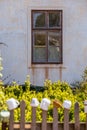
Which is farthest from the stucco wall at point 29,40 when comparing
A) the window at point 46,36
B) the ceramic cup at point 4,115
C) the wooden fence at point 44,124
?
the ceramic cup at point 4,115

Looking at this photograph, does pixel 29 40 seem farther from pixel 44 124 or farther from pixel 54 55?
pixel 44 124

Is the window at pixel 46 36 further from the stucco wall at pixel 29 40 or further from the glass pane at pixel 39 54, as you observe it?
the stucco wall at pixel 29 40

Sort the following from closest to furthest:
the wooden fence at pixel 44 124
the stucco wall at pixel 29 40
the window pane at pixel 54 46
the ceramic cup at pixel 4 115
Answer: the ceramic cup at pixel 4 115
the wooden fence at pixel 44 124
the stucco wall at pixel 29 40
the window pane at pixel 54 46

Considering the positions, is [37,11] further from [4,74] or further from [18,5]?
[4,74]

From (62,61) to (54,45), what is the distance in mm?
530

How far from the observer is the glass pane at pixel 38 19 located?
14.1 meters

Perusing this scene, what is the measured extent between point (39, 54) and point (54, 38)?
64 centimetres

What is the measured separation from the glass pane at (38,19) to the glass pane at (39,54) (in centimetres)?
70

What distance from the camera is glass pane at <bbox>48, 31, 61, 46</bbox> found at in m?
14.1

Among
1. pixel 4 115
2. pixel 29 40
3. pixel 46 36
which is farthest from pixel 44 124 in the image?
pixel 46 36

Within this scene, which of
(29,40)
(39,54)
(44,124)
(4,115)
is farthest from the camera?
(39,54)

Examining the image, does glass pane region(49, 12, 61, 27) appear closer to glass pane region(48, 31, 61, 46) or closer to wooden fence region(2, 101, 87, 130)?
glass pane region(48, 31, 61, 46)

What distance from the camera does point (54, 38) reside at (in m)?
14.2

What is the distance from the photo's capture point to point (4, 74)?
14070 millimetres
